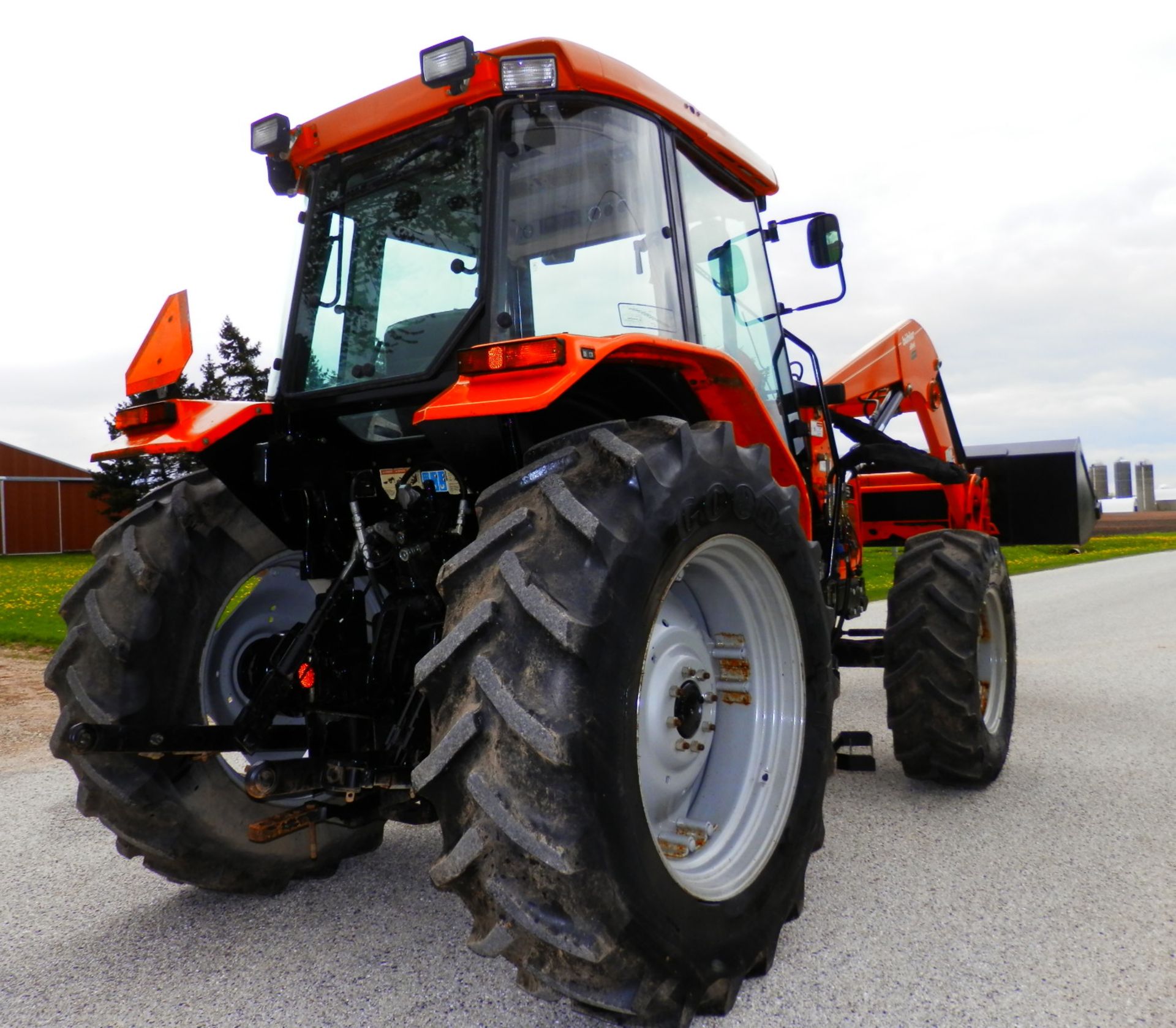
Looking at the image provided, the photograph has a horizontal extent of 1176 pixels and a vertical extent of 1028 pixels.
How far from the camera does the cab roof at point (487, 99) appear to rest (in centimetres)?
274

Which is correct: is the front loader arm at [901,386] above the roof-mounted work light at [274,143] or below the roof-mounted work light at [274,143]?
below

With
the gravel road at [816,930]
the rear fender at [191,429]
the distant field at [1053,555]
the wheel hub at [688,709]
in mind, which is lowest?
the distant field at [1053,555]

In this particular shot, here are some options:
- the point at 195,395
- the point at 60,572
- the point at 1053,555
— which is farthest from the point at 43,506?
the point at 1053,555

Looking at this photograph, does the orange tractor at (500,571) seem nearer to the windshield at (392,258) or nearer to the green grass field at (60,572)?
the windshield at (392,258)

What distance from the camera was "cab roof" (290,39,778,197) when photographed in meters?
2.74

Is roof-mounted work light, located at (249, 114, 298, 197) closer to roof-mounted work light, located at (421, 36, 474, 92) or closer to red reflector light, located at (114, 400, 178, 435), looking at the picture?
roof-mounted work light, located at (421, 36, 474, 92)

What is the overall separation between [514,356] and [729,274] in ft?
5.80

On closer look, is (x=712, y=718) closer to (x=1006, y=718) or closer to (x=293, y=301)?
(x=293, y=301)

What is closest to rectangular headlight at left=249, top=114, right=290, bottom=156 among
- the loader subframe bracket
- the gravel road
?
the gravel road

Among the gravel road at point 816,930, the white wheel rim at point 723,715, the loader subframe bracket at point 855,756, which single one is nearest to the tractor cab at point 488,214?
the white wheel rim at point 723,715

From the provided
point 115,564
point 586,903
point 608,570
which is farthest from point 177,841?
point 608,570

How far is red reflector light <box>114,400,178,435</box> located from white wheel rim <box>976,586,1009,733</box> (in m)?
3.64

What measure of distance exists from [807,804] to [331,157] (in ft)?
8.38

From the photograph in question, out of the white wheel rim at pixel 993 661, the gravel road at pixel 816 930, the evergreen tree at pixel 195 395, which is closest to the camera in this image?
the gravel road at pixel 816 930
